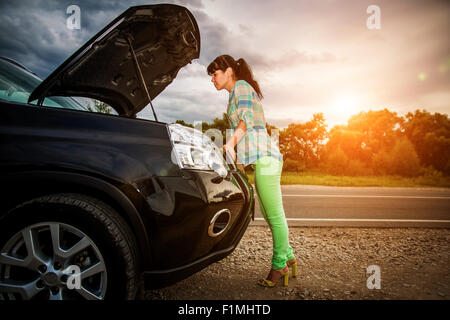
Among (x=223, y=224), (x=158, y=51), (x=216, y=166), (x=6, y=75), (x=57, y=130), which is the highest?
(x=158, y=51)

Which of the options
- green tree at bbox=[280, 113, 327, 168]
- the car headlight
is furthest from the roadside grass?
the car headlight

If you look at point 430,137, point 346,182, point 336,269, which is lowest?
point 346,182

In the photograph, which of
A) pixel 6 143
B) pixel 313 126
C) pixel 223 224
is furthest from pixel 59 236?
pixel 313 126

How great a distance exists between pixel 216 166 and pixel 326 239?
2.40m

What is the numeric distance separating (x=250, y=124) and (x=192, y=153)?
0.57 m

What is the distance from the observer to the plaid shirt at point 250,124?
1.97m

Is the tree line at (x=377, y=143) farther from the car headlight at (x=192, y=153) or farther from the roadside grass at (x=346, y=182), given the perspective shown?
the car headlight at (x=192, y=153)

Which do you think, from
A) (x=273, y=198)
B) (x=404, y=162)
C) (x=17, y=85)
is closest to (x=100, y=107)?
(x=17, y=85)

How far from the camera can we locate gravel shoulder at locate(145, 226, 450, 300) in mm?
1959

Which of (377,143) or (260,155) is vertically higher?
(377,143)

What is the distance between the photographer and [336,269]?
96.0 inches

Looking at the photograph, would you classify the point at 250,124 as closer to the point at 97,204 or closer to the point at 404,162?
the point at 97,204
